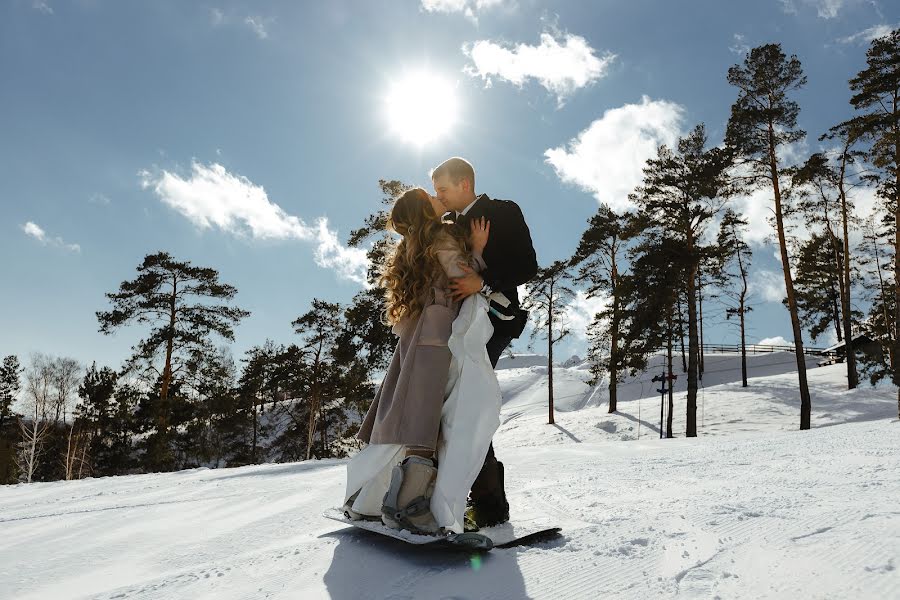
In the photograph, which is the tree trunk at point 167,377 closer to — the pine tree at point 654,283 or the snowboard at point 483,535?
the pine tree at point 654,283

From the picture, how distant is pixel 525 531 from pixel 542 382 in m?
43.2

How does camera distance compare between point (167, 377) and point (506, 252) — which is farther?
point (167, 377)

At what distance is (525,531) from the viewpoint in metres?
2.21

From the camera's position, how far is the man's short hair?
2.65m

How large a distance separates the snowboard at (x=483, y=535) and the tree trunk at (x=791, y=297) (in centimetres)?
1540

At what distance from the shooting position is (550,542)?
6.97ft

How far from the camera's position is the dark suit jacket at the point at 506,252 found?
244 cm

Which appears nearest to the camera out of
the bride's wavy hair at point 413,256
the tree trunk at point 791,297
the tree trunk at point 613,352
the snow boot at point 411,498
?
the snow boot at point 411,498

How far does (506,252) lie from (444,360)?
1.96 ft

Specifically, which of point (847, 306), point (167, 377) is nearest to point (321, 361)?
point (167, 377)

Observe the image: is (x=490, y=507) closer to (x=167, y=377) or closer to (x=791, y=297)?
(x=791, y=297)

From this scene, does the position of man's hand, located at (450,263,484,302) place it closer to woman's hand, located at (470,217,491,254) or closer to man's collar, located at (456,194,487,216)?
woman's hand, located at (470,217,491,254)

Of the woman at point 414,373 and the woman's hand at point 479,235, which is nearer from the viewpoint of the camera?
the woman at point 414,373

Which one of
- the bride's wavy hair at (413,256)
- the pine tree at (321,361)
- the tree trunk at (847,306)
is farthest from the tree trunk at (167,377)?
the tree trunk at (847,306)
